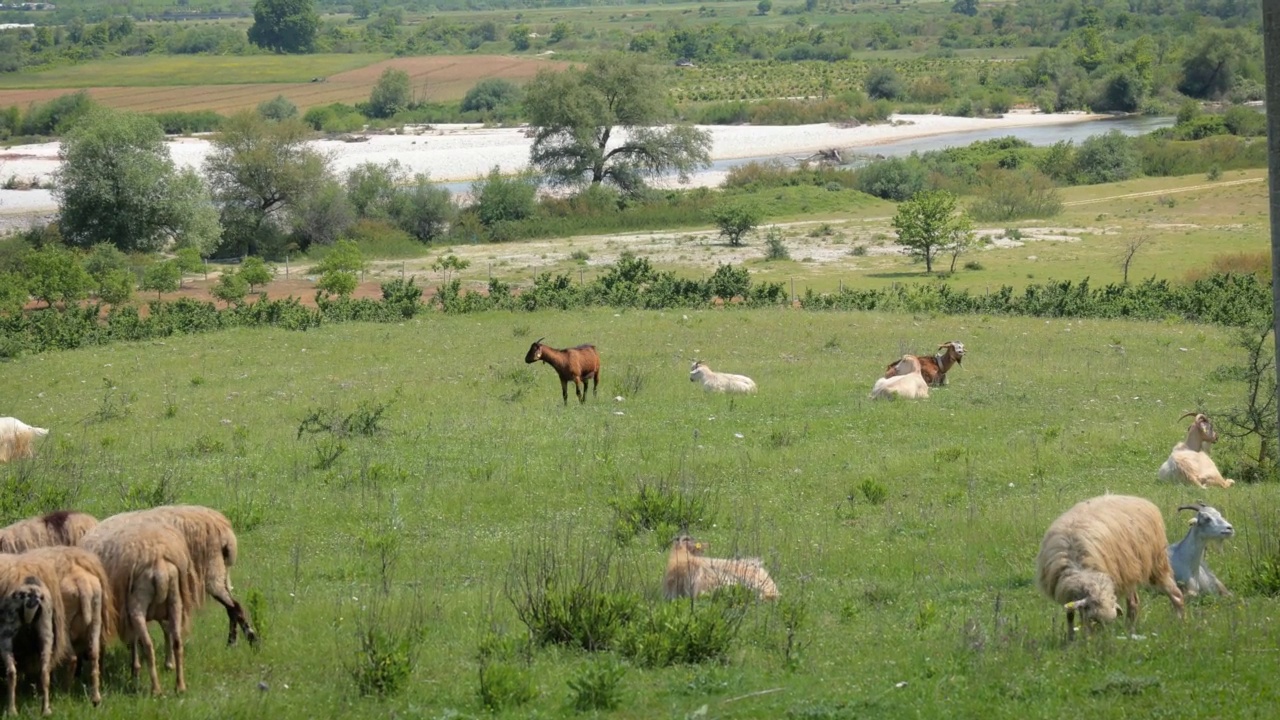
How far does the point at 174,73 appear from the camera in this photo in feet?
593

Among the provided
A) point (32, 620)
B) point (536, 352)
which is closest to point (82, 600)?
point (32, 620)

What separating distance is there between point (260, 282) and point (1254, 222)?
46370 mm

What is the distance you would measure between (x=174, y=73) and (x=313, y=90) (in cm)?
2801

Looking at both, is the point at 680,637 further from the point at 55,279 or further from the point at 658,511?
the point at 55,279

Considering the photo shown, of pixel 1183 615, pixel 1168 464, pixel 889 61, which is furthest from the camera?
pixel 889 61

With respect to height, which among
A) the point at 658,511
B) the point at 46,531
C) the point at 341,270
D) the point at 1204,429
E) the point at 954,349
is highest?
the point at 46,531

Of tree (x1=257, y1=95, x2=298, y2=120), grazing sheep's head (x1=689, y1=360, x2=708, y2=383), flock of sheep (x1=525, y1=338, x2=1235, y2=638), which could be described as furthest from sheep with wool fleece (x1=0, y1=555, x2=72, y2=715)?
tree (x1=257, y1=95, x2=298, y2=120)

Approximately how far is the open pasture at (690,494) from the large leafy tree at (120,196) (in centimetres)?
3253

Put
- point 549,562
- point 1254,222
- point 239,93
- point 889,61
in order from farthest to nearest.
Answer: point 889,61 < point 239,93 < point 1254,222 < point 549,562

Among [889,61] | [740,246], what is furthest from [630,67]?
[889,61]

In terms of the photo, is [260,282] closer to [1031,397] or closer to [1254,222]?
[1031,397]

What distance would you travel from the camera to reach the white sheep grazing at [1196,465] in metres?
16.6

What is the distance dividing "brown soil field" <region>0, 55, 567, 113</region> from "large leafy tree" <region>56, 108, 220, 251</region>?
71250mm

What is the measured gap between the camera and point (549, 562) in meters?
13.1
